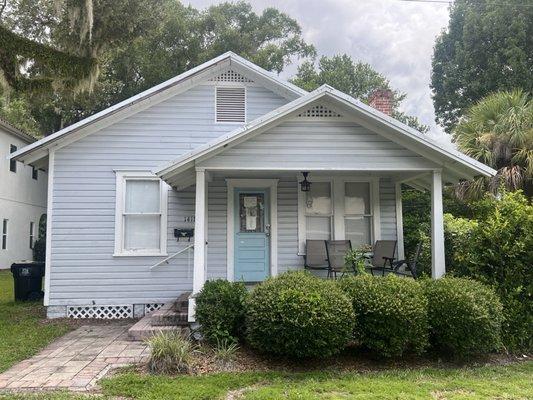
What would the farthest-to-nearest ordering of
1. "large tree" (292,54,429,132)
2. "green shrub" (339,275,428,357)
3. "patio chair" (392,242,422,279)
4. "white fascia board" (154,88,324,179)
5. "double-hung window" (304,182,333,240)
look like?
1. "large tree" (292,54,429,132)
2. "double-hung window" (304,182,333,240)
3. "patio chair" (392,242,422,279)
4. "white fascia board" (154,88,324,179)
5. "green shrub" (339,275,428,357)

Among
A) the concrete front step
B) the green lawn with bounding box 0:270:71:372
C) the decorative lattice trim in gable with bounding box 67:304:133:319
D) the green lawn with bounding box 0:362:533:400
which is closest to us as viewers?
the green lawn with bounding box 0:362:533:400

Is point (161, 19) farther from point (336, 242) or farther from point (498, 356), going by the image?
point (498, 356)

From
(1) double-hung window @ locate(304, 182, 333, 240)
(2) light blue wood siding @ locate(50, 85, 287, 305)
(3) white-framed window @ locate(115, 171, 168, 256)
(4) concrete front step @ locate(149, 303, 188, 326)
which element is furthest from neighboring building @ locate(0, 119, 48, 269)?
(1) double-hung window @ locate(304, 182, 333, 240)

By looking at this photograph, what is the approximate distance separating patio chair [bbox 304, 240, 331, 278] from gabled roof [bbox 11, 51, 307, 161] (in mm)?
3034

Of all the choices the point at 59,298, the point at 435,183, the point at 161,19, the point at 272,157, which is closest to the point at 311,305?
the point at 272,157

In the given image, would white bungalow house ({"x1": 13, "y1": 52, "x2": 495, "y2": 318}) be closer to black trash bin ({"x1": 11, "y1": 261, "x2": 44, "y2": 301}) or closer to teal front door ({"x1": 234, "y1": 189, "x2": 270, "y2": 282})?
teal front door ({"x1": 234, "y1": 189, "x2": 270, "y2": 282})

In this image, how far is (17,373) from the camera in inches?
213

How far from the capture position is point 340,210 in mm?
9156

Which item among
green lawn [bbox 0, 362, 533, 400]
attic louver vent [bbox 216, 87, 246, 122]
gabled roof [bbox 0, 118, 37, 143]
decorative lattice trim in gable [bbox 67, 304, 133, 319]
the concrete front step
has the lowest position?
green lawn [bbox 0, 362, 533, 400]

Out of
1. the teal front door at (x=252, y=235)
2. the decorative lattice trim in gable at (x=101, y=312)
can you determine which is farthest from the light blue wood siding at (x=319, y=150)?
the decorative lattice trim in gable at (x=101, y=312)

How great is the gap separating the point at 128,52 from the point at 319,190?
59.9 feet

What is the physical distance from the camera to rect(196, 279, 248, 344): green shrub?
610 centimetres

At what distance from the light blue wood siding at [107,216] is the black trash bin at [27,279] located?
2.38 m

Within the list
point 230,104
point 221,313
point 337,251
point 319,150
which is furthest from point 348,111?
point 221,313
